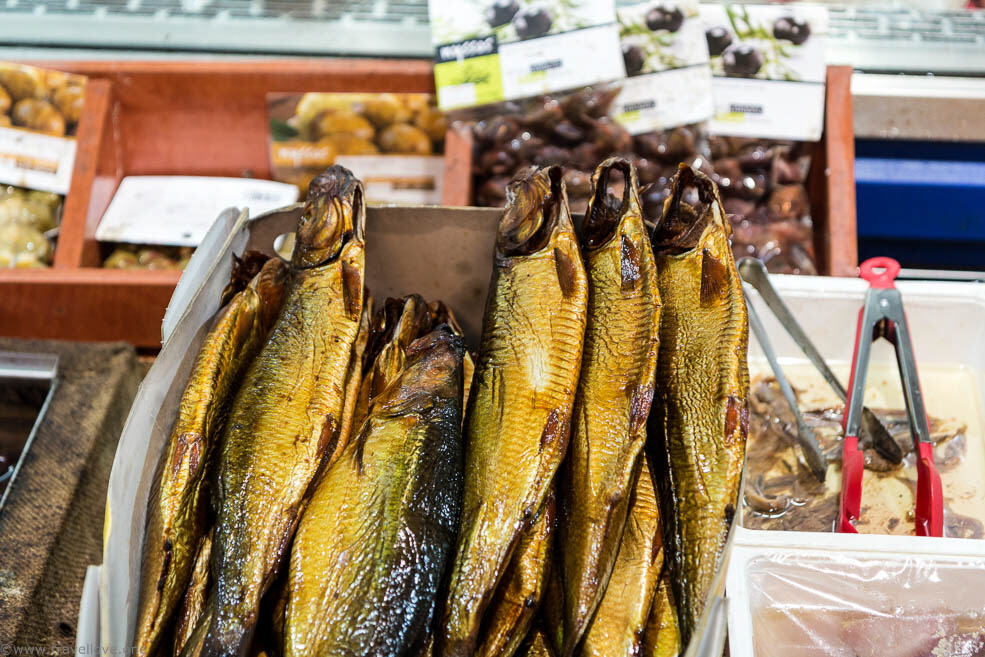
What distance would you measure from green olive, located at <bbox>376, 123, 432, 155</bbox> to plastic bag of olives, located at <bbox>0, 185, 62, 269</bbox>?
1075 mm

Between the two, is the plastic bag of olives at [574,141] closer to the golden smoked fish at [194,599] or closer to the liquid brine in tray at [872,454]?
the liquid brine in tray at [872,454]

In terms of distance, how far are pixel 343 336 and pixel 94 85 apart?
1798 mm

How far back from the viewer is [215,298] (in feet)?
5.14

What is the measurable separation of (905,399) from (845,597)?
52cm

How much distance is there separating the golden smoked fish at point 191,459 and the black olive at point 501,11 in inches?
51.2

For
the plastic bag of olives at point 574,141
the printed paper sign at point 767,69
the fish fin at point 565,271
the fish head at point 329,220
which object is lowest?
the fish fin at point 565,271

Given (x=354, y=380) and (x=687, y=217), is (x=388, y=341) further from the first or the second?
(x=687, y=217)

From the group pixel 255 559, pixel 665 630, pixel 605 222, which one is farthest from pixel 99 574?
pixel 605 222

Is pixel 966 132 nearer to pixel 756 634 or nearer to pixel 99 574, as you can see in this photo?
pixel 756 634

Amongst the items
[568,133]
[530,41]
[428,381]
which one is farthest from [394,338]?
[530,41]

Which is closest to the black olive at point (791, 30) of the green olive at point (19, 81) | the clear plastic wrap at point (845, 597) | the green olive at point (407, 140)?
→ the green olive at point (407, 140)

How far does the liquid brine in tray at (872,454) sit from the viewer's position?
1.78 metres

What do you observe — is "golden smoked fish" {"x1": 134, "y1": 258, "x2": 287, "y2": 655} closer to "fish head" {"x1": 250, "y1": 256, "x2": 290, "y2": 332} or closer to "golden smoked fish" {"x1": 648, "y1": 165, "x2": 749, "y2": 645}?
"fish head" {"x1": 250, "y1": 256, "x2": 290, "y2": 332}

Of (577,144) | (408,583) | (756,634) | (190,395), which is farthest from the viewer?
(577,144)
